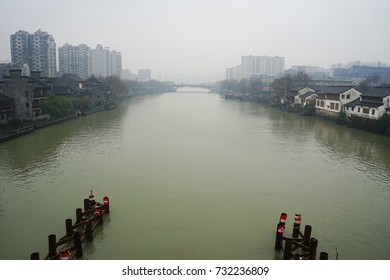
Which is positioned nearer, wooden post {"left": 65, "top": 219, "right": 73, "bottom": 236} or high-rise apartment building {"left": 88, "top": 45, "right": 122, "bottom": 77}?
wooden post {"left": 65, "top": 219, "right": 73, "bottom": 236}

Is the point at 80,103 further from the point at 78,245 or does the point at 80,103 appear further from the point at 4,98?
the point at 78,245

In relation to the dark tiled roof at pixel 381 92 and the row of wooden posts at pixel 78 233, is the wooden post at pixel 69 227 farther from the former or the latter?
the dark tiled roof at pixel 381 92

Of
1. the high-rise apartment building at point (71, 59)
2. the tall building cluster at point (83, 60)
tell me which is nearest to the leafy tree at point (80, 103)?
the tall building cluster at point (83, 60)

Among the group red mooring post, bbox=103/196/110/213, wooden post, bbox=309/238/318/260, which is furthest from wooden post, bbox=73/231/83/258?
wooden post, bbox=309/238/318/260

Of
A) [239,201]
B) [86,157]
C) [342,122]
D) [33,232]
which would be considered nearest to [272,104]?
[342,122]

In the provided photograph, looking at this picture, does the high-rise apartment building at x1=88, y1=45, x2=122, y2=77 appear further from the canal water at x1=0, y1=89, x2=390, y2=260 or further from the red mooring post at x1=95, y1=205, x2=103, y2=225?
the red mooring post at x1=95, y1=205, x2=103, y2=225

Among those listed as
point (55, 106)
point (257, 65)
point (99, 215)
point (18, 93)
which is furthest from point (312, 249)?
point (257, 65)
